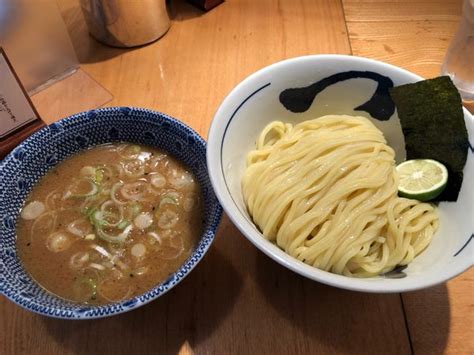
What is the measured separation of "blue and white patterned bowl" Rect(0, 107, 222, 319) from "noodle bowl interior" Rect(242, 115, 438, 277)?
0.15 m

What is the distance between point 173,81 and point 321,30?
711 mm

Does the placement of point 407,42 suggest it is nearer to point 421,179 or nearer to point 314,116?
point 314,116

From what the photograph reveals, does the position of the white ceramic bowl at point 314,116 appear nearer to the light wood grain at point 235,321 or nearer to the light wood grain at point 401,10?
the light wood grain at point 235,321

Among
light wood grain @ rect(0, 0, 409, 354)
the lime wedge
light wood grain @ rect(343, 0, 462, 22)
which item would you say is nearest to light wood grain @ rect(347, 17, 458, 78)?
light wood grain @ rect(343, 0, 462, 22)

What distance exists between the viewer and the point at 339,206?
3.38 ft

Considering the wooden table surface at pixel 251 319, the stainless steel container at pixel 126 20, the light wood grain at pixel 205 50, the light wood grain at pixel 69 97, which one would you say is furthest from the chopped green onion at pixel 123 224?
the stainless steel container at pixel 126 20

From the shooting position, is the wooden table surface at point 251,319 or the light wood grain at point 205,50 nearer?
the wooden table surface at point 251,319

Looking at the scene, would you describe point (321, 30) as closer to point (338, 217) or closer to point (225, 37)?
point (225, 37)

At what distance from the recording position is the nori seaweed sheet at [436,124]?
3.40 feet

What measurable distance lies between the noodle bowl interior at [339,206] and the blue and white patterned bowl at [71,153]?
0.15m

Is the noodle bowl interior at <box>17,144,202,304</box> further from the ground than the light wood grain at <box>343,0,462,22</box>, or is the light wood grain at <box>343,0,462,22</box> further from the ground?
the noodle bowl interior at <box>17,144,202,304</box>

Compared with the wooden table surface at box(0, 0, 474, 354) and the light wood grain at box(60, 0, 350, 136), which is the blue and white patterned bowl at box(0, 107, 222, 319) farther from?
the light wood grain at box(60, 0, 350, 136)

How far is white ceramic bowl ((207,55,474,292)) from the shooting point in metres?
0.83

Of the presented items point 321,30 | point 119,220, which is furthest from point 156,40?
point 119,220
